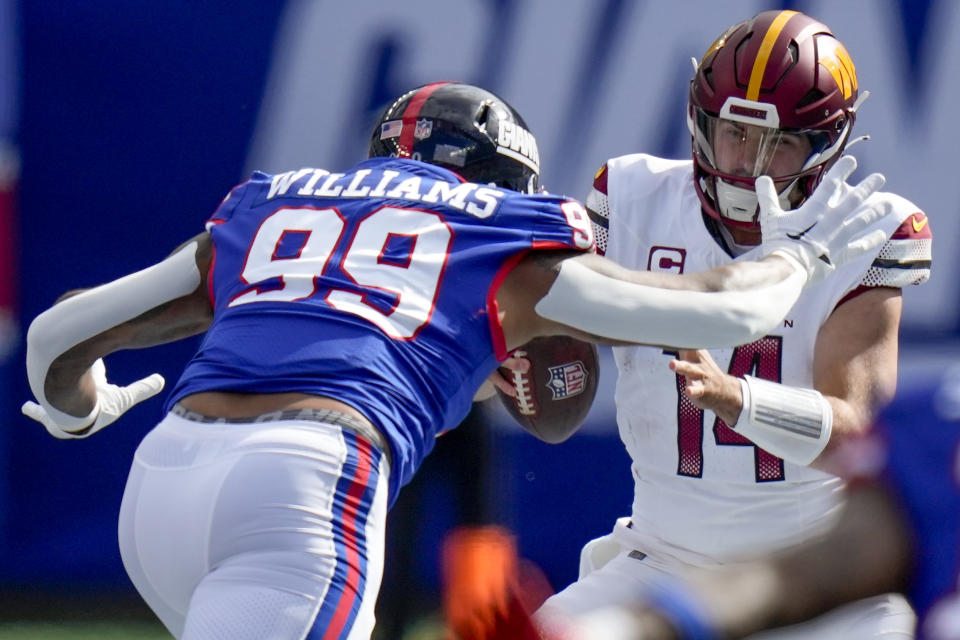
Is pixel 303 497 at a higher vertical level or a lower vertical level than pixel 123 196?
higher

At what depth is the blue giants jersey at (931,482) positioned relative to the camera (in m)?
1.53

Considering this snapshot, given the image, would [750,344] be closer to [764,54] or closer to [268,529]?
[764,54]

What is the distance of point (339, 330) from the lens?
2455mm

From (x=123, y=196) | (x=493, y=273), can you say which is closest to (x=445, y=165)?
(x=493, y=273)

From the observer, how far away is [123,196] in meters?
5.12

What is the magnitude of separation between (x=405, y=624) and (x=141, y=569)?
2.29 m

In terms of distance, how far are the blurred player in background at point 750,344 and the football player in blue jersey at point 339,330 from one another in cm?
34

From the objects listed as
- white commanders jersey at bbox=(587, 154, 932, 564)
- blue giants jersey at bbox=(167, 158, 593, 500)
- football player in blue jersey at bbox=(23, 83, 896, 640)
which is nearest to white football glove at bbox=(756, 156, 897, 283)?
football player in blue jersey at bbox=(23, 83, 896, 640)

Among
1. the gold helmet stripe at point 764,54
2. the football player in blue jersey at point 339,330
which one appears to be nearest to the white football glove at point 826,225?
the football player in blue jersey at point 339,330

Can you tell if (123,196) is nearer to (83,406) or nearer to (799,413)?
(83,406)

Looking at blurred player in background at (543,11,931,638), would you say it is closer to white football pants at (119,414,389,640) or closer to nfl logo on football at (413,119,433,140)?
nfl logo on football at (413,119,433,140)

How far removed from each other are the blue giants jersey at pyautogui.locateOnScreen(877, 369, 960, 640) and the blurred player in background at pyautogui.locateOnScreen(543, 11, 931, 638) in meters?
1.45

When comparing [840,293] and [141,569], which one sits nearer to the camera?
[141,569]

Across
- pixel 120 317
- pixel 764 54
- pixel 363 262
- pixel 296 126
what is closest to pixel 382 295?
pixel 363 262
